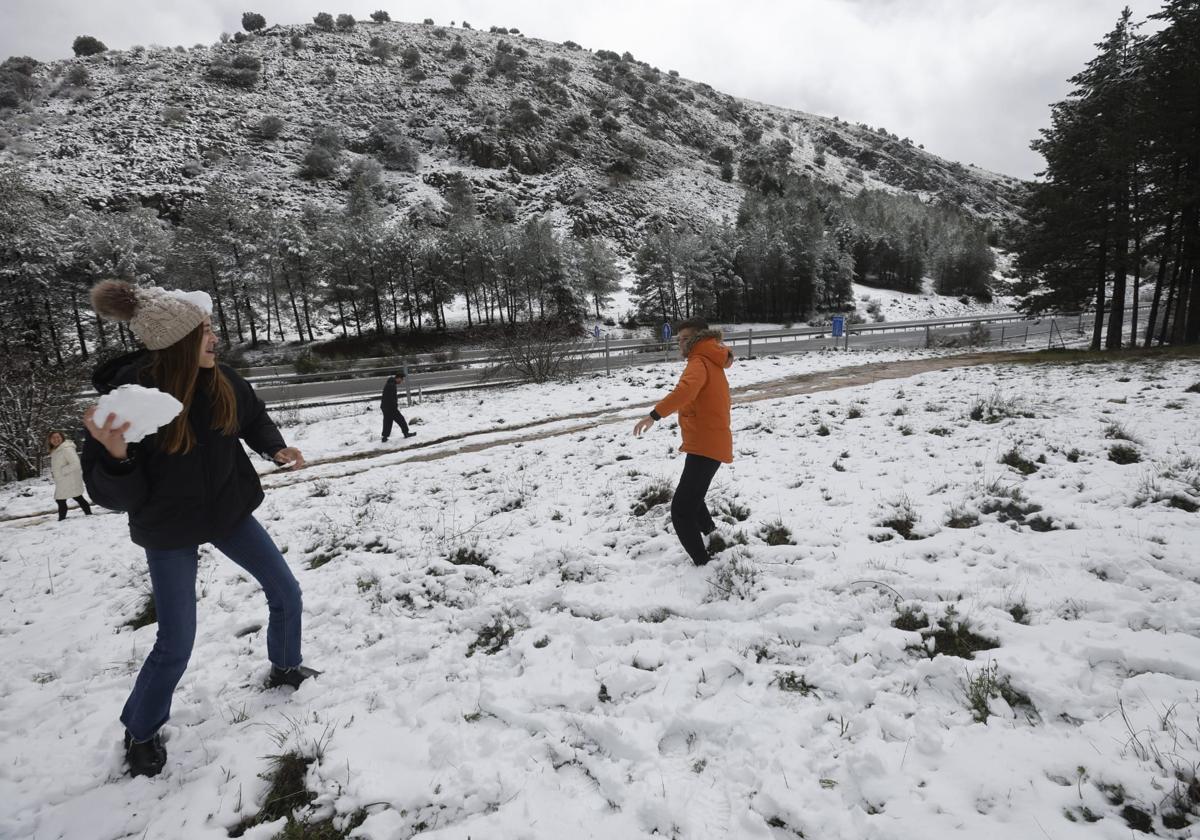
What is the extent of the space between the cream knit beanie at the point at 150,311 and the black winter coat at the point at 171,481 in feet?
0.63

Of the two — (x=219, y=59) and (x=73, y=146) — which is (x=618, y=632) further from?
(x=219, y=59)

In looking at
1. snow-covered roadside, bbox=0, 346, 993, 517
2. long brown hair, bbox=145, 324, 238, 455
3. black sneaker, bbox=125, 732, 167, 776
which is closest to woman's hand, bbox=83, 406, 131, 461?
long brown hair, bbox=145, 324, 238, 455

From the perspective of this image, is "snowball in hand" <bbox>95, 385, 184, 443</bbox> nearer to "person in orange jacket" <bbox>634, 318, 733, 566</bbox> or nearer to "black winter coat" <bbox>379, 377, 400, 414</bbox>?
"person in orange jacket" <bbox>634, 318, 733, 566</bbox>

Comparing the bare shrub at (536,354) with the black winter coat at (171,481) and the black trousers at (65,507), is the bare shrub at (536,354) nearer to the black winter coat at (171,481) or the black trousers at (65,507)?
the black trousers at (65,507)

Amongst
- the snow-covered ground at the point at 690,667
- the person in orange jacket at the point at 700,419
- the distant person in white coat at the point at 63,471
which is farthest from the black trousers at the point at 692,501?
the distant person in white coat at the point at 63,471

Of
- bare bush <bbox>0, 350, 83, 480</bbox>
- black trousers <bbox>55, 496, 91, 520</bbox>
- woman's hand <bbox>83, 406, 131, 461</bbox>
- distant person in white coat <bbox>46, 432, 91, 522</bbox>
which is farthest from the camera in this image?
bare bush <bbox>0, 350, 83, 480</bbox>

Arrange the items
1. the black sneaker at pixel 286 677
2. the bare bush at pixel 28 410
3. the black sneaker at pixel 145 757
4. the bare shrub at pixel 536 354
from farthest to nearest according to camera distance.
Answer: the bare shrub at pixel 536 354 → the bare bush at pixel 28 410 → the black sneaker at pixel 286 677 → the black sneaker at pixel 145 757

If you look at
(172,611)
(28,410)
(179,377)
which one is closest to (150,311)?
(179,377)

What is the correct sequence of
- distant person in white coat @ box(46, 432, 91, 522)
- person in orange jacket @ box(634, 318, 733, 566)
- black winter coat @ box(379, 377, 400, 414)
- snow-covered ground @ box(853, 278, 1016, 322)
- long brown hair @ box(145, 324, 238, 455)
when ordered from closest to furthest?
long brown hair @ box(145, 324, 238, 455), person in orange jacket @ box(634, 318, 733, 566), distant person in white coat @ box(46, 432, 91, 522), black winter coat @ box(379, 377, 400, 414), snow-covered ground @ box(853, 278, 1016, 322)

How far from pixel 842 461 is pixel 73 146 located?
327 feet

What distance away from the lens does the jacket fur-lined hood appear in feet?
13.3

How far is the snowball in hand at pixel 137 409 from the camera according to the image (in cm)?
198

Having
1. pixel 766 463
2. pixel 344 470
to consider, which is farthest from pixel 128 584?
pixel 766 463

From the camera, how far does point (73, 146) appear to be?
2537 inches
